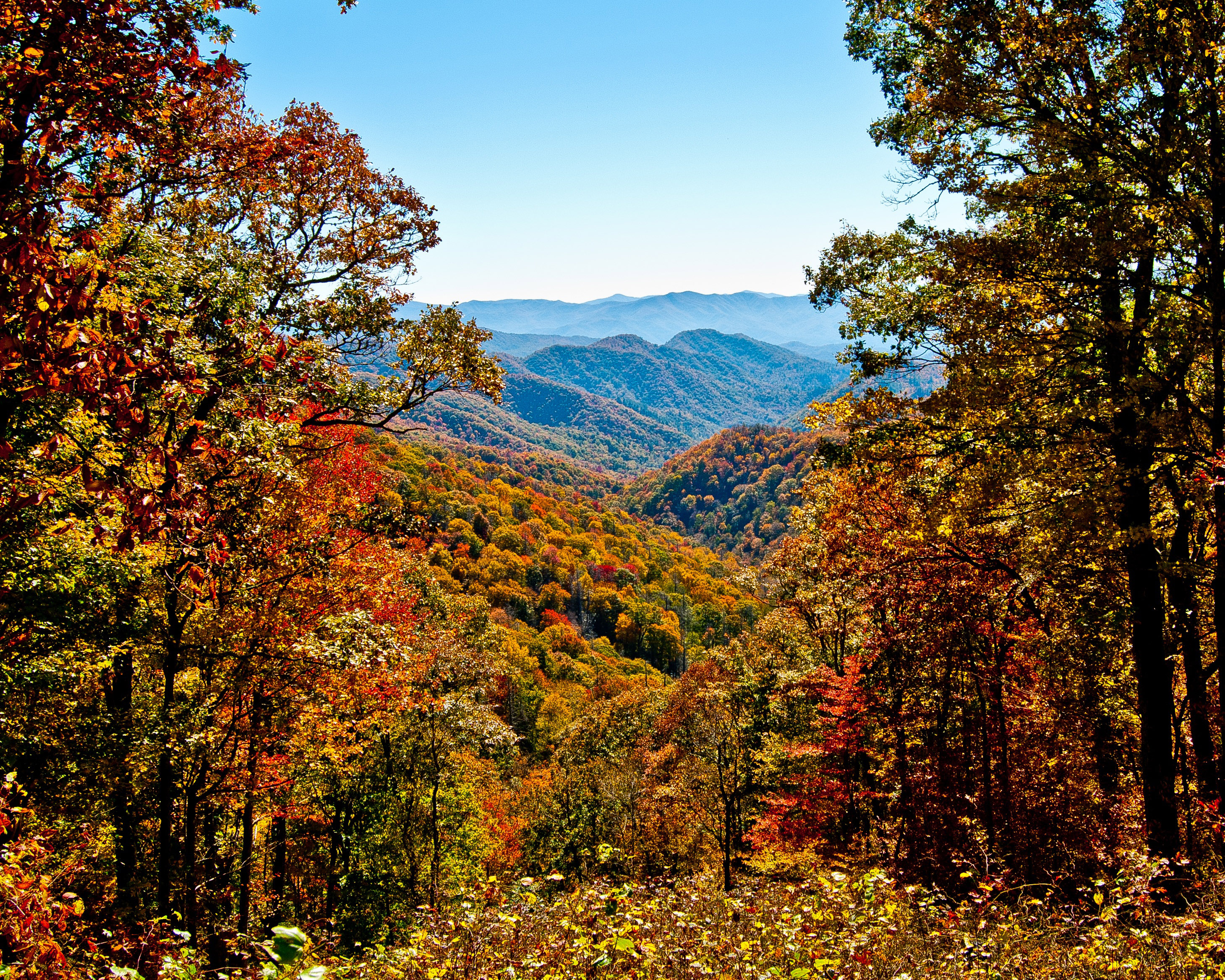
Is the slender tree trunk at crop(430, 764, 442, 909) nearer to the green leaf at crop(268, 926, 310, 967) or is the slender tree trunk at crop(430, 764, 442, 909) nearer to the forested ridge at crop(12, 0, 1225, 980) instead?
the forested ridge at crop(12, 0, 1225, 980)

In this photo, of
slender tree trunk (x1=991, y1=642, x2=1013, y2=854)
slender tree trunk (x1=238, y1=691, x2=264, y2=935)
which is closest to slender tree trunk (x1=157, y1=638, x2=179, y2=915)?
slender tree trunk (x1=238, y1=691, x2=264, y2=935)

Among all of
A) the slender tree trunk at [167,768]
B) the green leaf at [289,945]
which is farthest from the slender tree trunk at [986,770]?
the slender tree trunk at [167,768]

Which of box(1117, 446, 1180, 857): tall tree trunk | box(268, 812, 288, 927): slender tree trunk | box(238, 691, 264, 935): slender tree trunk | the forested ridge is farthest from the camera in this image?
box(268, 812, 288, 927): slender tree trunk

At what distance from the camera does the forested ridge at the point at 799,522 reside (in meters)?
3.38

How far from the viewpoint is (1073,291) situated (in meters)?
7.30

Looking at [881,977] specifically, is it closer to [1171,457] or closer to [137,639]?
[1171,457]

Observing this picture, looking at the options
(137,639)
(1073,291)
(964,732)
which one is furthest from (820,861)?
(137,639)

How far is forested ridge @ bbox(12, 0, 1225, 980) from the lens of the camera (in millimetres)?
3385

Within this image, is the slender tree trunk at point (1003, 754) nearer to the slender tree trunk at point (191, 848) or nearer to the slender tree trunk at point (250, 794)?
the slender tree trunk at point (250, 794)

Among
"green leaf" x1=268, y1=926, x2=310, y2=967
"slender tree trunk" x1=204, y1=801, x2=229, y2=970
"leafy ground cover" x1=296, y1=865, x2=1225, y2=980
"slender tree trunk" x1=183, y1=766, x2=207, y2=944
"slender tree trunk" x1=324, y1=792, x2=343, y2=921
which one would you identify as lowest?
"slender tree trunk" x1=324, y1=792, x2=343, y2=921

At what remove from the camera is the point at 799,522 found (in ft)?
51.1

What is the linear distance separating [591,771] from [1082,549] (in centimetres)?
2580

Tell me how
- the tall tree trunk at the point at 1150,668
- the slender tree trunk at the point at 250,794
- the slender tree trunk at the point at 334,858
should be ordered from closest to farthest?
the tall tree trunk at the point at 1150,668 < the slender tree trunk at the point at 250,794 < the slender tree trunk at the point at 334,858

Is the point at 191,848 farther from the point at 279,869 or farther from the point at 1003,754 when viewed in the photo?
the point at 1003,754
